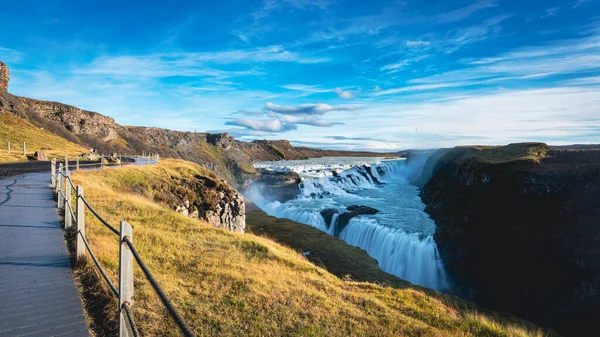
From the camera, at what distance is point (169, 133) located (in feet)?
529

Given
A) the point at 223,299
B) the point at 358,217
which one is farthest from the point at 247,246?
the point at 358,217

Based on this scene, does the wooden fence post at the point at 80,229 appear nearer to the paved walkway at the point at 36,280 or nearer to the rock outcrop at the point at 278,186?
the paved walkway at the point at 36,280

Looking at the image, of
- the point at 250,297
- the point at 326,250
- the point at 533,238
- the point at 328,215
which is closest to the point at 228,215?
the point at 326,250

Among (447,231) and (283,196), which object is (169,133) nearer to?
(283,196)

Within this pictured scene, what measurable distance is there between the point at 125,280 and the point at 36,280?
3.53 metres

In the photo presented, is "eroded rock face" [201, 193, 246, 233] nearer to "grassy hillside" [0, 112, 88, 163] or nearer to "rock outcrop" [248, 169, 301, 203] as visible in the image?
"grassy hillside" [0, 112, 88, 163]

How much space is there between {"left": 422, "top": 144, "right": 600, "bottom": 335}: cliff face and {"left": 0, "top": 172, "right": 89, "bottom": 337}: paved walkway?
33.4 meters

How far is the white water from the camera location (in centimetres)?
3516

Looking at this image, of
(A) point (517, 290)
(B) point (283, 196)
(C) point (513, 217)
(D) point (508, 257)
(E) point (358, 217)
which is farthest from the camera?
(B) point (283, 196)

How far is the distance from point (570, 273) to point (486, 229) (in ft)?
35.5

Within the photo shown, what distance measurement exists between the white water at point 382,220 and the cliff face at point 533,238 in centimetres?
259

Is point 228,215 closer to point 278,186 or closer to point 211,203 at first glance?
point 211,203

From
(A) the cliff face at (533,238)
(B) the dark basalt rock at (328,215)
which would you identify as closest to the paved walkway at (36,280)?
(A) the cliff face at (533,238)

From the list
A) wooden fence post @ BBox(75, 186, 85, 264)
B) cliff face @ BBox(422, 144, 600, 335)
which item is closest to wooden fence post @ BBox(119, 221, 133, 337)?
wooden fence post @ BBox(75, 186, 85, 264)
